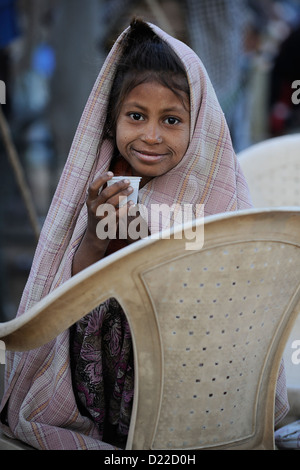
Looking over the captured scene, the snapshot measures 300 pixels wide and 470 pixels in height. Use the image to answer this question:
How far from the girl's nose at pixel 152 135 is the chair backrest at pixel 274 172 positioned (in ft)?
3.26

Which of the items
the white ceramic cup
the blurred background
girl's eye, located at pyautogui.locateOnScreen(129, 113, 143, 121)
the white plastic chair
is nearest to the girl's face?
girl's eye, located at pyautogui.locateOnScreen(129, 113, 143, 121)

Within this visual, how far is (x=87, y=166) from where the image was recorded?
1.67m

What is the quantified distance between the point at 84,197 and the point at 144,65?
0.40 m

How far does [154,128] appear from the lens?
162cm

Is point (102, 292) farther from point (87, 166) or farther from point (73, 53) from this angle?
point (73, 53)

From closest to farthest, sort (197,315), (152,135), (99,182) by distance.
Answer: (197,315) → (99,182) → (152,135)

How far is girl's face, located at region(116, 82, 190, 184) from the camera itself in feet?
5.32

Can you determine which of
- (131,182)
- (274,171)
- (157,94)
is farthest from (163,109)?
(274,171)

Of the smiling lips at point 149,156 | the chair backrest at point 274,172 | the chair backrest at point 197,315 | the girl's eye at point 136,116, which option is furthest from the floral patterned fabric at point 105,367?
the chair backrest at point 274,172

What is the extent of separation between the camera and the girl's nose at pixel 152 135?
5.28 feet

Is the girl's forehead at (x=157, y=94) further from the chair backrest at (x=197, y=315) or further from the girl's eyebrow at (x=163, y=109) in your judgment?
the chair backrest at (x=197, y=315)

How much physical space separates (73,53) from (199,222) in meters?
4.30

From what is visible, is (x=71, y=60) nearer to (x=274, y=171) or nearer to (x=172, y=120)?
(x=274, y=171)
